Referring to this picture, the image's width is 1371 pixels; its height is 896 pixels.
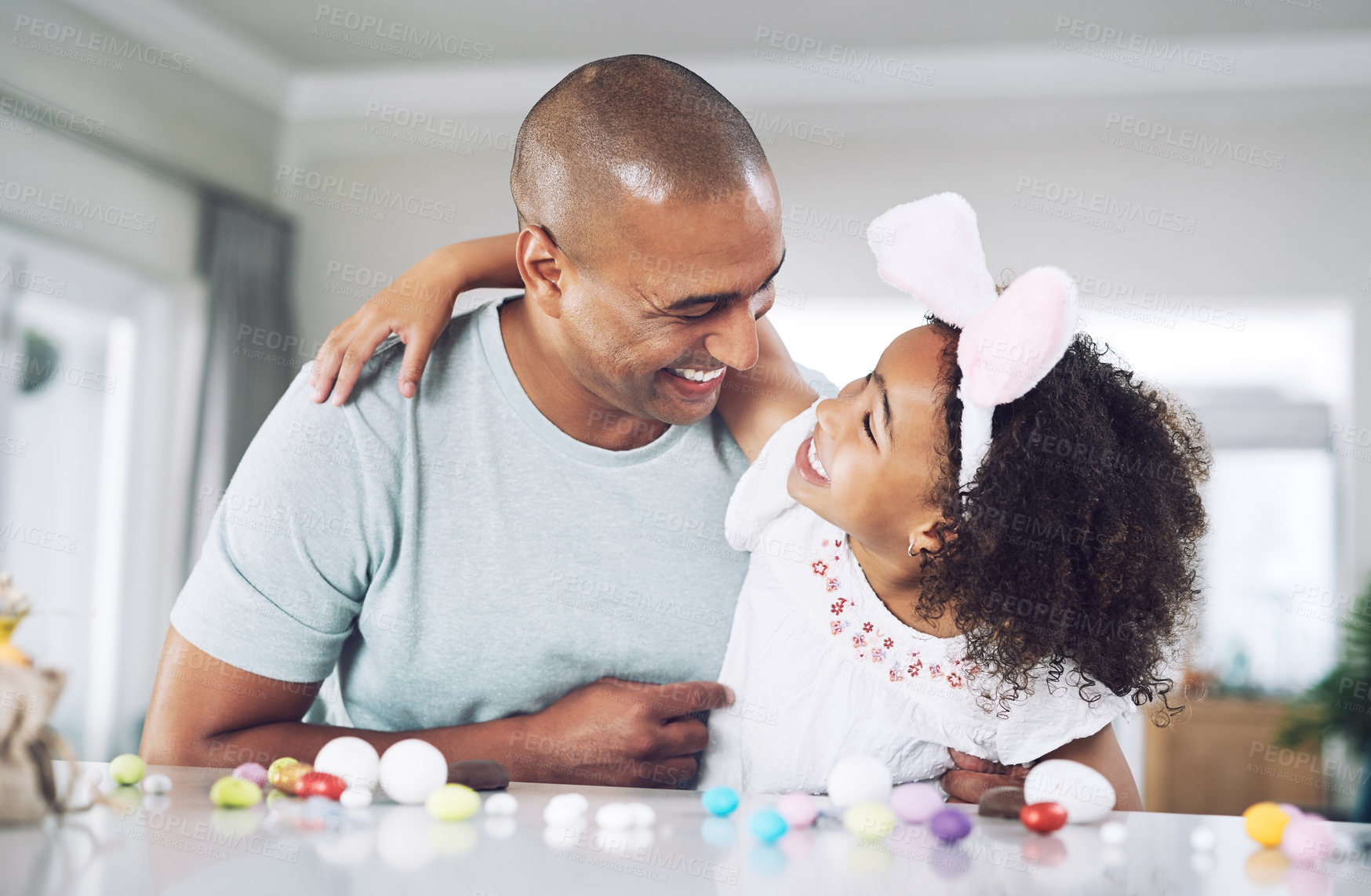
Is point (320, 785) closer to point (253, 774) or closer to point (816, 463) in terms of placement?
point (253, 774)

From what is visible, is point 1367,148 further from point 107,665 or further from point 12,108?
point 107,665

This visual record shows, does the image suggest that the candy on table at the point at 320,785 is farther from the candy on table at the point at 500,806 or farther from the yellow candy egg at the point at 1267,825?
the yellow candy egg at the point at 1267,825

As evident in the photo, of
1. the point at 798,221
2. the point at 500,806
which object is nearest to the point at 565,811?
the point at 500,806

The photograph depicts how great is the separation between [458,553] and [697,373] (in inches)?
13.2

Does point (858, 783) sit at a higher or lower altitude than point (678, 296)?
lower

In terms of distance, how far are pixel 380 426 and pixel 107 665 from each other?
233 centimetres

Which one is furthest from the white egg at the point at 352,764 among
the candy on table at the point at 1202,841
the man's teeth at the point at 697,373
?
the candy on table at the point at 1202,841

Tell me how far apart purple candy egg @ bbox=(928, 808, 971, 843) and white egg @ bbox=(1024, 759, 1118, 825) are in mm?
93

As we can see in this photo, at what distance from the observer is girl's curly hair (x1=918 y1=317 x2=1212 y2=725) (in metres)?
0.89

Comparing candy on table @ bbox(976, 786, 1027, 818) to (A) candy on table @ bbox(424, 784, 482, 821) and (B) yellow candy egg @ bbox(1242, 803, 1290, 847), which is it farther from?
(A) candy on table @ bbox(424, 784, 482, 821)

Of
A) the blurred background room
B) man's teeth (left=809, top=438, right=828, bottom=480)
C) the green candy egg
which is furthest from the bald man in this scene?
the blurred background room

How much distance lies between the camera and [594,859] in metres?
0.65

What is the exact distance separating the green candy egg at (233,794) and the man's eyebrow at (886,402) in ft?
1.98

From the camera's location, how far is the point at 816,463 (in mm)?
1021
